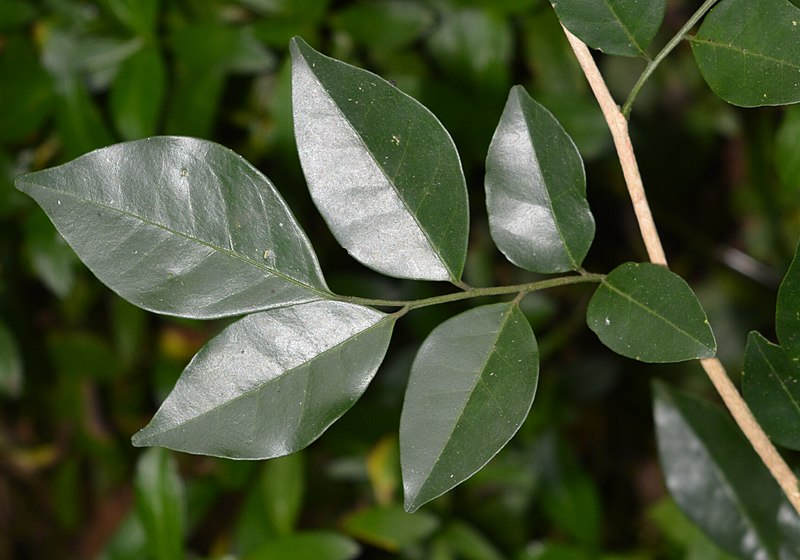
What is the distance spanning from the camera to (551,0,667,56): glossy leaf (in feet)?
1.68

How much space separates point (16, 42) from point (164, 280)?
805mm

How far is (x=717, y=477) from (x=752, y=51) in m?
0.42

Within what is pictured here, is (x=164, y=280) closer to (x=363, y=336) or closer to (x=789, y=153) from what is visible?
(x=363, y=336)

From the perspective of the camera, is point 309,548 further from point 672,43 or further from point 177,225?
point 672,43

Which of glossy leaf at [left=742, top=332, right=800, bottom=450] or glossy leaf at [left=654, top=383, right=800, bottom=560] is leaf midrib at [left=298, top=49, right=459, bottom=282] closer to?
glossy leaf at [left=742, top=332, right=800, bottom=450]

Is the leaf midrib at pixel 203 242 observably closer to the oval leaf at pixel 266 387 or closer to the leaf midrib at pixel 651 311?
the oval leaf at pixel 266 387

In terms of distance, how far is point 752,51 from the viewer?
496 millimetres

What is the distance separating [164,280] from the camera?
498 mm

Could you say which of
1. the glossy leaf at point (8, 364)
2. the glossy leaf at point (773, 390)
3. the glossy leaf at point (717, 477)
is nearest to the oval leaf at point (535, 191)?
the glossy leaf at point (773, 390)

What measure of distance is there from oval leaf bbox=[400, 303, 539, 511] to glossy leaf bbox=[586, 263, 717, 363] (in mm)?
48

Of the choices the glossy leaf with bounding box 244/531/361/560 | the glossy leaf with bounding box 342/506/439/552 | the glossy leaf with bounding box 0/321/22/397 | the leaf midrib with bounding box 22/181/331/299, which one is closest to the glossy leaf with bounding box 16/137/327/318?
the leaf midrib with bounding box 22/181/331/299

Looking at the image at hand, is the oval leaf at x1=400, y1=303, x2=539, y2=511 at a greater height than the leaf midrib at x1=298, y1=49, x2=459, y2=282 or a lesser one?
lesser

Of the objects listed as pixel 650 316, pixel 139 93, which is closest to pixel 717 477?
pixel 650 316

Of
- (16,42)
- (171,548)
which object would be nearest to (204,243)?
(171,548)
